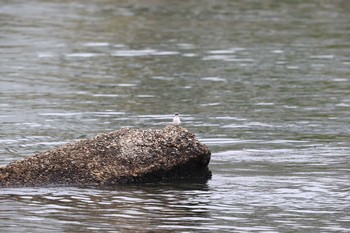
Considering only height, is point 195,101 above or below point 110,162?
below

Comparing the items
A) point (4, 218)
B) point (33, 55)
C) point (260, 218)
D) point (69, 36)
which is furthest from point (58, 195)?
point (69, 36)

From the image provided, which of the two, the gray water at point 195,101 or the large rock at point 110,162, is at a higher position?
the large rock at point 110,162

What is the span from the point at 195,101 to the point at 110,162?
7.97 metres

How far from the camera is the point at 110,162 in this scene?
44.3ft

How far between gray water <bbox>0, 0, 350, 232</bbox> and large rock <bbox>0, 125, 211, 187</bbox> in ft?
0.81

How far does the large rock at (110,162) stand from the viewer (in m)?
13.4

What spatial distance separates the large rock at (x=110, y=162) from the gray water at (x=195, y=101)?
247 millimetres

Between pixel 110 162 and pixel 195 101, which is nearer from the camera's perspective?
pixel 110 162

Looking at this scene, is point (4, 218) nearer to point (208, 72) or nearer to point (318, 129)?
point (318, 129)

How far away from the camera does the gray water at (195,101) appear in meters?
12.1

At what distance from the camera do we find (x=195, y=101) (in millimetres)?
21344

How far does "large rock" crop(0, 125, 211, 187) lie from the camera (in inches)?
529

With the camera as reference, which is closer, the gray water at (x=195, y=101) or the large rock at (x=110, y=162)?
the gray water at (x=195, y=101)

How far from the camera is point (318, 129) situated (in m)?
17.8
